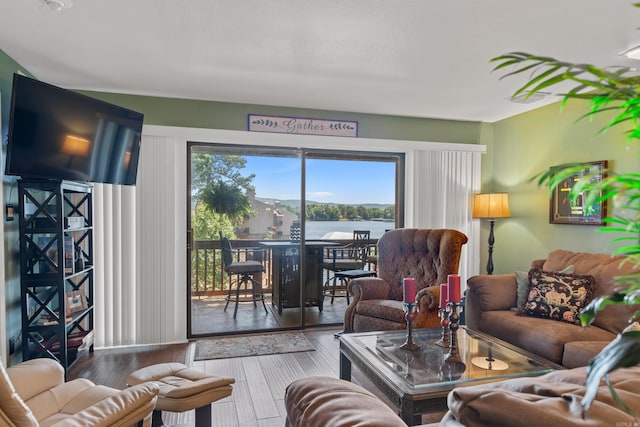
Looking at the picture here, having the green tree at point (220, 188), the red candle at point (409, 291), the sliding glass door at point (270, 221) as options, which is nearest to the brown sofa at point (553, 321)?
the red candle at point (409, 291)

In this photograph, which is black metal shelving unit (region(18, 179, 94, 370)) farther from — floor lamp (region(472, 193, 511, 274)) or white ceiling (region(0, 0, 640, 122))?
floor lamp (region(472, 193, 511, 274))

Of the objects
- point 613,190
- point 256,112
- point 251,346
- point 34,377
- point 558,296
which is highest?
point 256,112

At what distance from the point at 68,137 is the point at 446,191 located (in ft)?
13.1

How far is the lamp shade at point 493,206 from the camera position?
433cm

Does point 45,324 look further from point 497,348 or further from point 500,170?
point 500,170

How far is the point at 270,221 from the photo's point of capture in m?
4.39

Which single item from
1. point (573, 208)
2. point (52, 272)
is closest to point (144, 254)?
point (52, 272)

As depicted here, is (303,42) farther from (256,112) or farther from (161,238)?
(161,238)

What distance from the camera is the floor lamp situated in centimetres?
434

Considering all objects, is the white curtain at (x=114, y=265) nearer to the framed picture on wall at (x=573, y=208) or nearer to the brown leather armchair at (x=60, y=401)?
the brown leather armchair at (x=60, y=401)

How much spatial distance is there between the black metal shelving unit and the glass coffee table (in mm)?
2194

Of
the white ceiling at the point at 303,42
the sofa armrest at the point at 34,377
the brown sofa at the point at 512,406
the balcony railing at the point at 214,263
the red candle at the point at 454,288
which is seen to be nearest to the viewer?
the brown sofa at the point at 512,406

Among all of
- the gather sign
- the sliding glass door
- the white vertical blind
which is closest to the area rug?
the sliding glass door

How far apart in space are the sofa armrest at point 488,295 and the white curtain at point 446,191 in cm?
140
